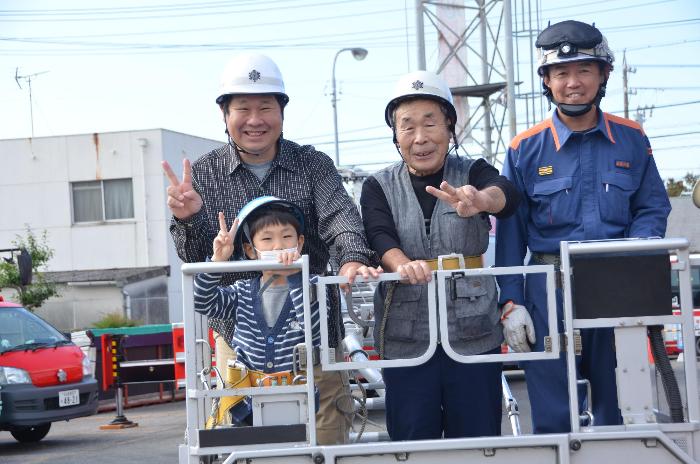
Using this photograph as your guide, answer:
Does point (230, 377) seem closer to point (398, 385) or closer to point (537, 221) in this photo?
point (398, 385)

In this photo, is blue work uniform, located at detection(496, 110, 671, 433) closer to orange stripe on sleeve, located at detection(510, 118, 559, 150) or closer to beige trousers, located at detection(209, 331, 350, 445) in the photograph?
orange stripe on sleeve, located at detection(510, 118, 559, 150)

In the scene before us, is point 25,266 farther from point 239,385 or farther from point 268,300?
point 239,385

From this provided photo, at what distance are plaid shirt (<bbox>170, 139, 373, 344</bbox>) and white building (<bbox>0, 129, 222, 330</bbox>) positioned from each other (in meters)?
28.6

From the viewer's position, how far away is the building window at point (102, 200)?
34.2 metres

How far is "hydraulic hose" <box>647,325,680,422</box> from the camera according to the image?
394 centimetres

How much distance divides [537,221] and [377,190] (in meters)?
0.75

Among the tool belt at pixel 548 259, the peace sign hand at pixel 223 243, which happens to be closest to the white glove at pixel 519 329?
the tool belt at pixel 548 259

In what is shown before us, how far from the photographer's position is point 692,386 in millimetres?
3781

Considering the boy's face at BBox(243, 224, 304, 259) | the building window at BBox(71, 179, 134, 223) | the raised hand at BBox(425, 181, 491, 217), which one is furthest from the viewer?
the building window at BBox(71, 179, 134, 223)

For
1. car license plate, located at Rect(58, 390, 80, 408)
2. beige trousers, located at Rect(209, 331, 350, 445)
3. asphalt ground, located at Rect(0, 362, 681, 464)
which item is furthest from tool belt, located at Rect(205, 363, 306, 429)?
car license plate, located at Rect(58, 390, 80, 408)

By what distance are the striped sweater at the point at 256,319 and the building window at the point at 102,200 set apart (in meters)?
30.4

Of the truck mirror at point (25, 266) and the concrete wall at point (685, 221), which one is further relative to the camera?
the concrete wall at point (685, 221)

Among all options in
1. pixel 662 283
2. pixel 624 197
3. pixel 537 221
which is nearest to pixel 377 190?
pixel 537 221

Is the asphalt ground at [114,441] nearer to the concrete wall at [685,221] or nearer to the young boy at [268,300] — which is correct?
the young boy at [268,300]
